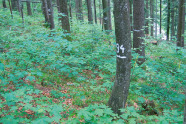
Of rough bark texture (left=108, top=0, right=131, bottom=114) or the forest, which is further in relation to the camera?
rough bark texture (left=108, top=0, right=131, bottom=114)

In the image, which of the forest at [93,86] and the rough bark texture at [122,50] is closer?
the forest at [93,86]

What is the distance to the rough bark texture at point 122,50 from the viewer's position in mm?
3496

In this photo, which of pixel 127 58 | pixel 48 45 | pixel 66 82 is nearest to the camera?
pixel 127 58

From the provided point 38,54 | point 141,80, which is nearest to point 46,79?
→ point 38,54

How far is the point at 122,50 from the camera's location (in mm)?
3684

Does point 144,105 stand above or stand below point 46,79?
below

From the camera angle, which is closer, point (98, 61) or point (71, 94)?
point (71, 94)

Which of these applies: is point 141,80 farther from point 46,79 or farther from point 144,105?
point 46,79

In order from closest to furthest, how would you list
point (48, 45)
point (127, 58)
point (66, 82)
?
point (127, 58) → point (66, 82) → point (48, 45)

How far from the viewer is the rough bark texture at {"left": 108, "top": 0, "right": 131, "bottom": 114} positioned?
350 cm

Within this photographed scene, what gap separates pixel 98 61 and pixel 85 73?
93cm

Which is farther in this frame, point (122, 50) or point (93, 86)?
point (93, 86)

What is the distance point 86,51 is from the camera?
328 inches

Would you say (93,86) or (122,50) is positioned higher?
(122,50)
